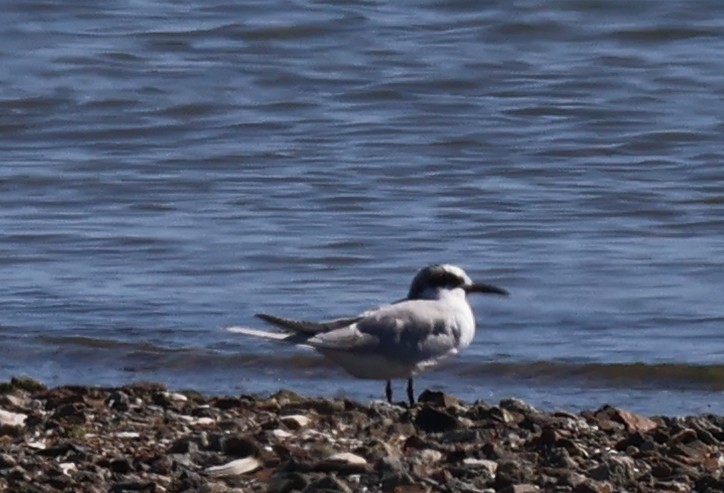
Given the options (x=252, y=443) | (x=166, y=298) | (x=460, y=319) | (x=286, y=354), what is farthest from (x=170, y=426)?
(x=166, y=298)

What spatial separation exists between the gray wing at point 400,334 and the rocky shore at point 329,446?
291mm

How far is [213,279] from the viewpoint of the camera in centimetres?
1181

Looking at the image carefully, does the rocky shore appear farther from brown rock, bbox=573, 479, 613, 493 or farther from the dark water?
the dark water

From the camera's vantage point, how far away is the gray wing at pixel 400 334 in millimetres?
8664

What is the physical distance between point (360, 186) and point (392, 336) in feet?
17.7

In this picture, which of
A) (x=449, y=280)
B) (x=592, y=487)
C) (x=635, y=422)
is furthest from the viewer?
(x=449, y=280)

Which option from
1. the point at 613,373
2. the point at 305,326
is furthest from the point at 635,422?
the point at 613,373

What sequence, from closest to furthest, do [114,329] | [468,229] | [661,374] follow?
1. [661,374]
2. [114,329]
3. [468,229]

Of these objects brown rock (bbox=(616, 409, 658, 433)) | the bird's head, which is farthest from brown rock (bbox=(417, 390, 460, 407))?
the bird's head

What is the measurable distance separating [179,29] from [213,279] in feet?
28.1

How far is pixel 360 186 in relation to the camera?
557 inches

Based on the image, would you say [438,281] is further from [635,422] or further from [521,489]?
[521,489]

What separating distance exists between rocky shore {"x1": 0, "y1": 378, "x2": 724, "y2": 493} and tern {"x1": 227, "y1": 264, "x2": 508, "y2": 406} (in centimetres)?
28

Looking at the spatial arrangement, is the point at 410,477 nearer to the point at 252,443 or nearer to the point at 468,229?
the point at 252,443
